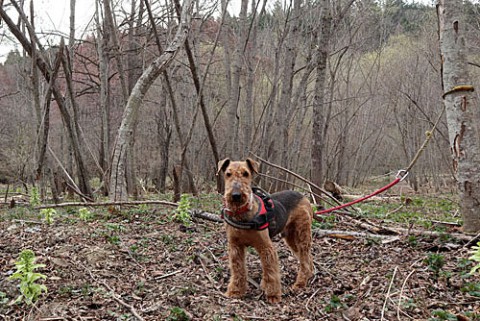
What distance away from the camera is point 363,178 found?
24969 mm

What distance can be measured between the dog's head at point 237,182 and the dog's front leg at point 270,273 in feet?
1.80

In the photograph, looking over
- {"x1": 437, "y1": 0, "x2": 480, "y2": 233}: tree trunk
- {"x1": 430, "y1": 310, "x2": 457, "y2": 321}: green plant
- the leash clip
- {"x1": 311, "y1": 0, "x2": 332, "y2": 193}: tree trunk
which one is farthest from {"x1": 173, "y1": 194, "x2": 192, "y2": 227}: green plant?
{"x1": 311, "y1": 0, "x2": 332, "y2": 193}: tree trunk

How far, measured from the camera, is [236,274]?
381 centimetres

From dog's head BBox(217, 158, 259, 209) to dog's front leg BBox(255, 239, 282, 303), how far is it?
55 cm

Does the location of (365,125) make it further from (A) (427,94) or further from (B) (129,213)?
(B) (129,213)

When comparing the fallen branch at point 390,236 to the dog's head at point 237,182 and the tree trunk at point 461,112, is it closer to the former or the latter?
the tree trunk at point 461,112

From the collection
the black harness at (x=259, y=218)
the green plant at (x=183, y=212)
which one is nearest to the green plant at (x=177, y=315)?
the black harness at (x=259, y=218)

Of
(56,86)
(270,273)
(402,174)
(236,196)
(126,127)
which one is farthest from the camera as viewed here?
(56,86)

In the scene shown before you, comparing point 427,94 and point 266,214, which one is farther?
point 427,94

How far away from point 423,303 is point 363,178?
2261 centimetres

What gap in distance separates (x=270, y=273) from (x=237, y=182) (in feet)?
3.24

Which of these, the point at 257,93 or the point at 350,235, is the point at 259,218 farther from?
the point at 257,93

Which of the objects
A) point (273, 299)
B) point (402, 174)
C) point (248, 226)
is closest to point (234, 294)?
point (273, 299)

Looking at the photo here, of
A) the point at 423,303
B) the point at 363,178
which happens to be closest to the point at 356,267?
the point at 423,303
